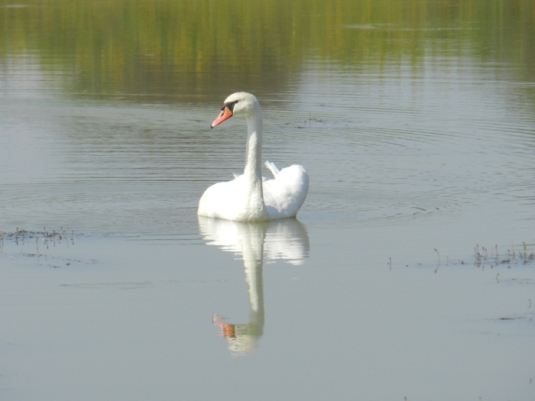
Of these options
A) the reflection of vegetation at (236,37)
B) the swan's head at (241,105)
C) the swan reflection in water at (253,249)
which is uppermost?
the swan's head at (241,105)

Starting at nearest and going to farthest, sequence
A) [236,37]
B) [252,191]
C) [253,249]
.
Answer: [253,249]
[252,191]
[236,37]

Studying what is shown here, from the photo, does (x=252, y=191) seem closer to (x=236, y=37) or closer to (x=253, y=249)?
(x=253, y=249)

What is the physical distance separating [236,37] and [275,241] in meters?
27.5

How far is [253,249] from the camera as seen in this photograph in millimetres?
10867

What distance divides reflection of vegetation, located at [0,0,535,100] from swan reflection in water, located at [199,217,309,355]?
1264 centimetres

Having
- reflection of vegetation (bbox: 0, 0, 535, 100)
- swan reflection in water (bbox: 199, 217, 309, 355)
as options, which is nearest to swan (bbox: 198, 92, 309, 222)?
swan reflection in water (bbox: 199, 217, 309, 355)

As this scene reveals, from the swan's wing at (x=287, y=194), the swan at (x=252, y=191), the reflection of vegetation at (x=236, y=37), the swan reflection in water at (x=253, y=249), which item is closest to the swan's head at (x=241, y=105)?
the swan at (x=252, y=191)

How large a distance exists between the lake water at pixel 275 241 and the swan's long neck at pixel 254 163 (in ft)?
1.16

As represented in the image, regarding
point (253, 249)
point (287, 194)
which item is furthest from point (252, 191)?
point (253, 249)

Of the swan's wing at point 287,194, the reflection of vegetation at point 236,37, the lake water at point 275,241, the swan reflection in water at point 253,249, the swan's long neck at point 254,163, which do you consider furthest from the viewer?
the reflection of vegetation at point 236,37

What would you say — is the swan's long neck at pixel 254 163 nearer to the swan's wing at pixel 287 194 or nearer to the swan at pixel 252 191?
the swan at pixel 252 191

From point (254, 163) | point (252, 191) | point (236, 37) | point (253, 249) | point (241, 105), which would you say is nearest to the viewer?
point (253, 249)

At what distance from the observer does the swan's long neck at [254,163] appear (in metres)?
12.2

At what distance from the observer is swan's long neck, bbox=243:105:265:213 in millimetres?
12156
